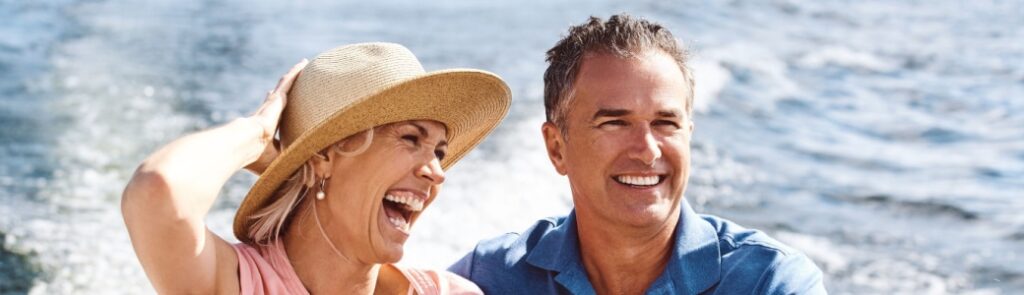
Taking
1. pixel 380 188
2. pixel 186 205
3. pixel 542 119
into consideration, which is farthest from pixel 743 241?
pixel 542 119

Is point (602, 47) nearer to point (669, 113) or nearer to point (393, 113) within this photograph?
point (669, 113)

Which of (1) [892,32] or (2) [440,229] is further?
(1) [892,32]

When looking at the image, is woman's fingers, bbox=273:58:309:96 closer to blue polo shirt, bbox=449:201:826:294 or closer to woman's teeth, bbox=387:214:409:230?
woman's teeth, bbox=387:214:409:230

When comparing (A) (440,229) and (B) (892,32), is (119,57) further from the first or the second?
(B) (892,32)

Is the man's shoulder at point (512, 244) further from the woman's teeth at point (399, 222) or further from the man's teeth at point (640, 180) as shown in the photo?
the woman's teeth at point (399, 222)

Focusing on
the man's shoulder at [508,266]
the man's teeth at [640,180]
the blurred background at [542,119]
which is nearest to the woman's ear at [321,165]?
the man's shoulder at [508,266]

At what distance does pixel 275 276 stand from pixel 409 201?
1.30 ft

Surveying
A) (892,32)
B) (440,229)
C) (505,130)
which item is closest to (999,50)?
(892,32)

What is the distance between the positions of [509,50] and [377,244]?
9839mm

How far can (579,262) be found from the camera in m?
3.91

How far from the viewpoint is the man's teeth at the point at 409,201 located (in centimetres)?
345

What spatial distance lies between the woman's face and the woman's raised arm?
0.91 feet

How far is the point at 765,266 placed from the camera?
3678 mm

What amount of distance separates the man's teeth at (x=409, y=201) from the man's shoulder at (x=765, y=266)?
896 mm
